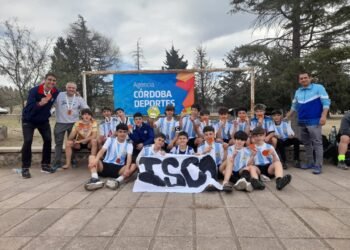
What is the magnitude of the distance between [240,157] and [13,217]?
3395 mm

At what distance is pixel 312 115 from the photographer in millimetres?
6145

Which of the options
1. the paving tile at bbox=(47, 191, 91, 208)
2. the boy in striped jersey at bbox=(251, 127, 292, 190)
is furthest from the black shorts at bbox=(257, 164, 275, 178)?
the paving tile at bbox=(47, 191, 91, 208)

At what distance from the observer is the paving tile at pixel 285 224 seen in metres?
2.96

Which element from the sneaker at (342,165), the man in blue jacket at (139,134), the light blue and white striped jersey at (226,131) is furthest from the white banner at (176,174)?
the sneaker at (342,165)

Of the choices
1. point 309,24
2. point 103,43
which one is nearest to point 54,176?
point 309,24

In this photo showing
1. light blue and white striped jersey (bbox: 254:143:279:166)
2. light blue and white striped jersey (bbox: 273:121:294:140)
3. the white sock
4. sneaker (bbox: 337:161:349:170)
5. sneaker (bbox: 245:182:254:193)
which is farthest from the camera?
light blue and white striped jersey (bbox: 273:121:294:140)

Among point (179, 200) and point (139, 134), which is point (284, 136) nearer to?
point (139, 134)

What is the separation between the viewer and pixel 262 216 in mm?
3492

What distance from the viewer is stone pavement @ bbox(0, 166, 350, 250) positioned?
2840mm

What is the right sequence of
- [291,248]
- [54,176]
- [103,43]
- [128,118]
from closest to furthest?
[291,248], [54,176], [128,118], [103,43]

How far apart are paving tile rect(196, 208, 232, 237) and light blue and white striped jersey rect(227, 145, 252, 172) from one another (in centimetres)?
148

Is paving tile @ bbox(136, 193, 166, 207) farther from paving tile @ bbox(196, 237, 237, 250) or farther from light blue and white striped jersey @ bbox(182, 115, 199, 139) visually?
light blue and white striped jersey @ bbox(182, 115, 199, 139)

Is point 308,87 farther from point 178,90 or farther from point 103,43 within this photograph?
point 103,43

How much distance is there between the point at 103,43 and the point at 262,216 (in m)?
37.3
